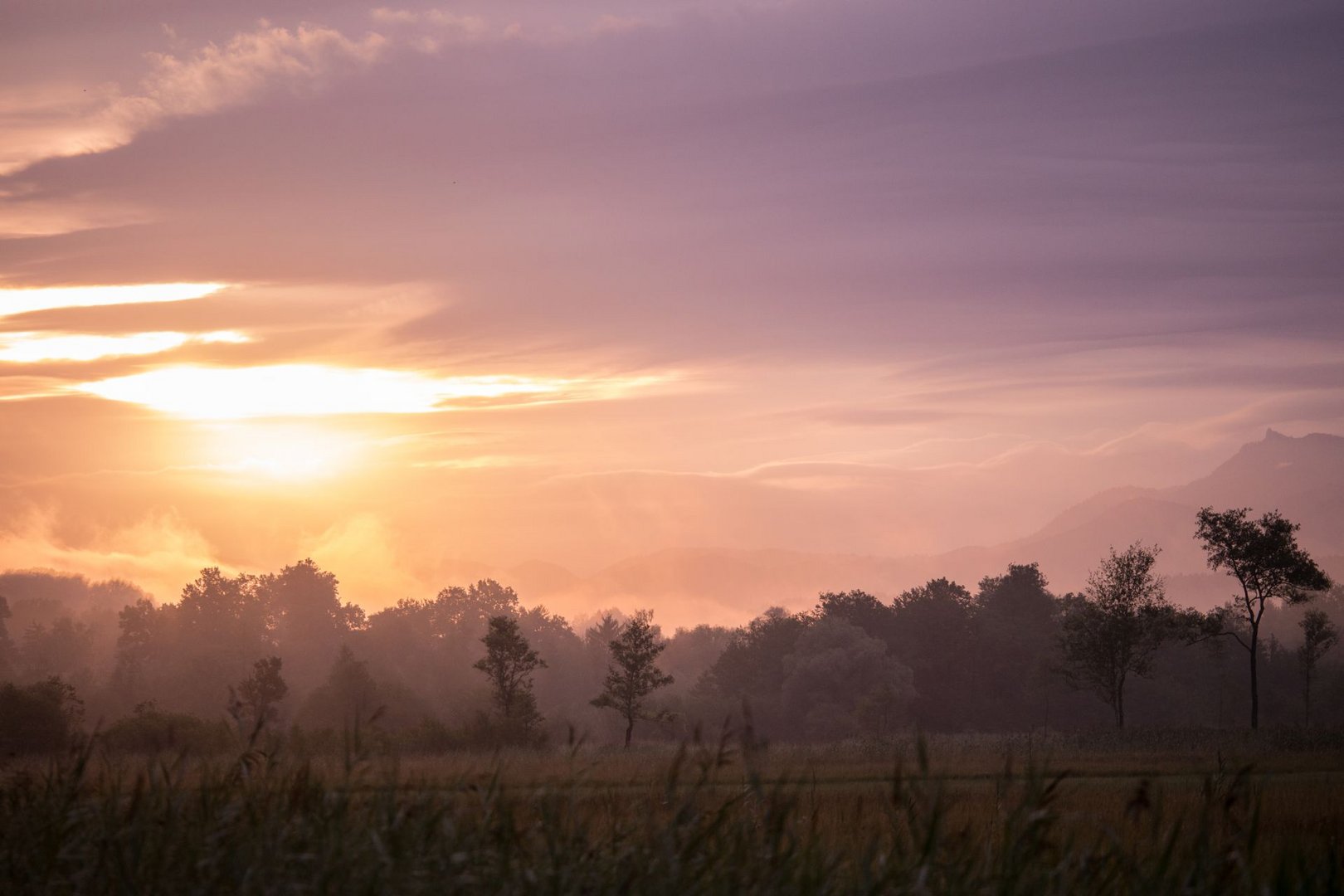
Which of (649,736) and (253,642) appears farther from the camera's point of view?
(253,642)

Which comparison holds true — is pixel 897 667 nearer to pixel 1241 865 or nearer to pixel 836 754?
pixel 836 754

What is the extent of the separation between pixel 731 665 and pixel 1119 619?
43.9 m

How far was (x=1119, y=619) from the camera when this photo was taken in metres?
66.9

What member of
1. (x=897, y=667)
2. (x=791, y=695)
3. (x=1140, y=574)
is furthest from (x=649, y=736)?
(x=1140, y=574)

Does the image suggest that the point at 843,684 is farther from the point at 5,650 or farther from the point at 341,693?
the point at 5,650

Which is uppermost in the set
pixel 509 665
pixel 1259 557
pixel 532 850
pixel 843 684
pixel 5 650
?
pixel 1259 557

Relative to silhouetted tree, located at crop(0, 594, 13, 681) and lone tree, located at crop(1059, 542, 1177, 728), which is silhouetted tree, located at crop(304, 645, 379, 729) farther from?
silhouetted tree, located at crop(0, 594, 13, 681)

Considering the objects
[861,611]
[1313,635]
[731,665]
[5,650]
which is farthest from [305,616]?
[1313,635]

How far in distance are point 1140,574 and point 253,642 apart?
289 ft

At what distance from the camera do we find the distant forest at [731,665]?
2498 inches

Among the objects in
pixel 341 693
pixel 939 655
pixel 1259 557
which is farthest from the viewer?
pixel 939 655

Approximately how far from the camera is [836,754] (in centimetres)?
4725

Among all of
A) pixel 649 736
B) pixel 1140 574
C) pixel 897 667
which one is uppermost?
pixel 1140 574

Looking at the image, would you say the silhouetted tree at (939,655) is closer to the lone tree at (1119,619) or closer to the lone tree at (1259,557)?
the lone tree at (1119,619)
